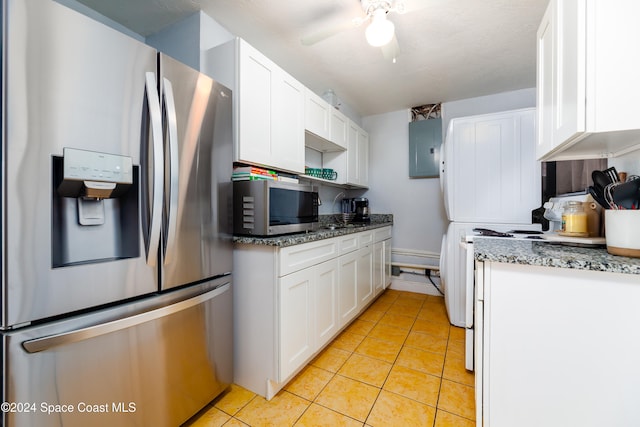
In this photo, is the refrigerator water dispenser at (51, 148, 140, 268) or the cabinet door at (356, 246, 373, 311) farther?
the cabinet door at (356, 246, 373, 311)

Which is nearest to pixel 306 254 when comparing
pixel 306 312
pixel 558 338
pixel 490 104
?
pixel 306 312

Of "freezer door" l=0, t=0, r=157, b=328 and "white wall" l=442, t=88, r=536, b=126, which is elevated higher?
"white wall" l=442, t=88, r=536, b=126

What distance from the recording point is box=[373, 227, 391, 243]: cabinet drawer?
284 cm

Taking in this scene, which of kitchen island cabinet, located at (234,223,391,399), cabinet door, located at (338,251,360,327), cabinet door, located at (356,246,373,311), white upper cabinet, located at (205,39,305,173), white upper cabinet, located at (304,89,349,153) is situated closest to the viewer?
kitchen island cabinet, located at (234,223,391,399)

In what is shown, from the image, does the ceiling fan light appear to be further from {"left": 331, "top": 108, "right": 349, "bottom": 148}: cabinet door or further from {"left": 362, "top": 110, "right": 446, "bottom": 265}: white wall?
{"left": 362, "top": 110, "right": 446, "bottom": 265}: white wall

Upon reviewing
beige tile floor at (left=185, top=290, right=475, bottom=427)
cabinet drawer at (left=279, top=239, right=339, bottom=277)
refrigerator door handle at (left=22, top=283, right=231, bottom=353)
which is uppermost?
cabinet drawer at (left=279, top=239, right=339, bottom=277)

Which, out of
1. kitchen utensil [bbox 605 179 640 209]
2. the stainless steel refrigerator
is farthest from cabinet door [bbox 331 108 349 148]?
kitchen utensil [bbox 605 179 640 209]

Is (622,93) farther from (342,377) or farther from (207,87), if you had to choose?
(342,377)

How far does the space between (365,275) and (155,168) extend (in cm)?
204

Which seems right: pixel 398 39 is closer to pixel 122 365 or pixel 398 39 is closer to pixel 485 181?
A: pixel 485 181

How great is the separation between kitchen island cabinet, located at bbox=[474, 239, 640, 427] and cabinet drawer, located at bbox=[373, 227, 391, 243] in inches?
71.3

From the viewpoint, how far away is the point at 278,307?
1465 millimetres

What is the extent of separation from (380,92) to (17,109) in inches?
114

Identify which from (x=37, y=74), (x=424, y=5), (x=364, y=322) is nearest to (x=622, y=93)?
(x=424, y=5)
